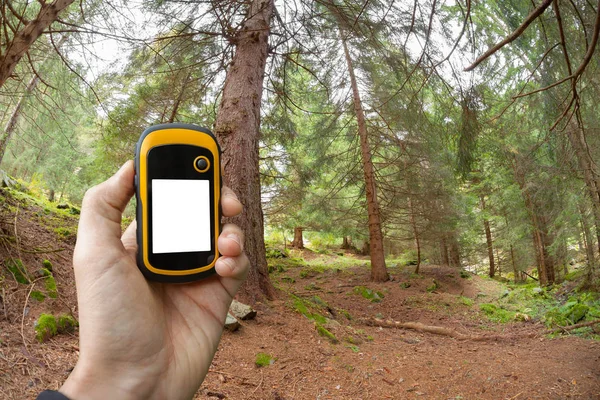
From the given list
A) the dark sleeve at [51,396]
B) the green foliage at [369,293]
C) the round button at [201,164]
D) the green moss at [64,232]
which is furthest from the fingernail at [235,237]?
the green foliage at [369,293]

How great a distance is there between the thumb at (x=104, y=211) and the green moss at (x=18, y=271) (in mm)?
2641

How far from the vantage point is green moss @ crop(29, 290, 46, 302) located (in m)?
2.85

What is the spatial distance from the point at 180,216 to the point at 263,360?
2331mm

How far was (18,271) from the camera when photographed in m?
3.01

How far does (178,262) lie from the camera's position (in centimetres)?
120

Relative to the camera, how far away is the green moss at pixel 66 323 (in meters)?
2.71

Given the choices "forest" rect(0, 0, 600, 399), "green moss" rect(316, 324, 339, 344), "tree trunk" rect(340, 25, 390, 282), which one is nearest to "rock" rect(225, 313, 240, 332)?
"forest" rect(0, 0, 600, 399)

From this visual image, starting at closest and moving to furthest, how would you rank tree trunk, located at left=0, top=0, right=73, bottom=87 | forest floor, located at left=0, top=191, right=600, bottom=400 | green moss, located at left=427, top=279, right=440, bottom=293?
forest floor, located at left=0, top=191, right=600, bottom=400 → tree trunk, located at left=0, top=0, right=73, bottom=87 → green moss, located at left=427, top=279, right=440, bottom=293

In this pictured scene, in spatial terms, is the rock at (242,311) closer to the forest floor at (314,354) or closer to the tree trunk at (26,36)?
the forest floor at (314,354)

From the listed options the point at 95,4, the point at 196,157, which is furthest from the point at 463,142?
the point at 95,4

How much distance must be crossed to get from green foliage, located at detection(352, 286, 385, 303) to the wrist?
7.31 m

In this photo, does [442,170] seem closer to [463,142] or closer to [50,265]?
[463,142]

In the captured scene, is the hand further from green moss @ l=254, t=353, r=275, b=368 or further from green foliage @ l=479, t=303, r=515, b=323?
green foliage @ l=479, t=303, r=515, b=323

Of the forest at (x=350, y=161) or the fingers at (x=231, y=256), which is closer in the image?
the fingers at (x=231, y=256)
